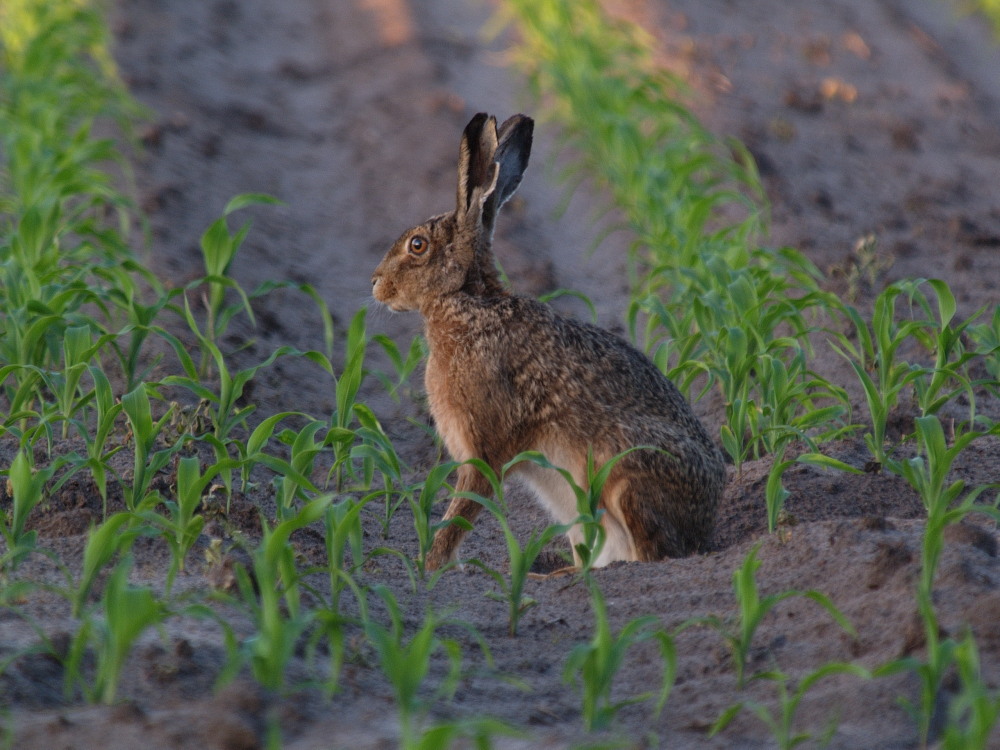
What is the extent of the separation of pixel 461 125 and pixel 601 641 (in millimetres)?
7793

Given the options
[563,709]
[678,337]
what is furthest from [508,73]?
[563,709]

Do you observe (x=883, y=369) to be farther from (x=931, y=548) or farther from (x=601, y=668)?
(x=601, y=668)

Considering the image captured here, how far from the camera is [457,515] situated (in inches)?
173

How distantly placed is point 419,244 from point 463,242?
0.67 feet

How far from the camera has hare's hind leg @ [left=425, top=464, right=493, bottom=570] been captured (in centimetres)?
430

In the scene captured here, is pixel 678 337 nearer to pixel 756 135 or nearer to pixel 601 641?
pixel 601 641

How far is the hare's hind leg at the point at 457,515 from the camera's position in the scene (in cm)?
430

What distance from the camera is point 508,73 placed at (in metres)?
11.6

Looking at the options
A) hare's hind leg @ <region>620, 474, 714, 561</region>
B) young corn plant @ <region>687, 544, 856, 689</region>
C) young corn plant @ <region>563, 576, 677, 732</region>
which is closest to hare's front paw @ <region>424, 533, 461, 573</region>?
hare's hind leg @ <region>620, 474, 714, 561</region>

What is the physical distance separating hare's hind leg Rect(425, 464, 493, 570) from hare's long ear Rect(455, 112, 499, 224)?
1.05 meters

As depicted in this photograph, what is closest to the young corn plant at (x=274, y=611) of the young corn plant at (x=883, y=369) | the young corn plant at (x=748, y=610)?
the young corn plant at (x=748, y=610)

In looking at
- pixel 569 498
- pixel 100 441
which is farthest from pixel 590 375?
pixel 100 441

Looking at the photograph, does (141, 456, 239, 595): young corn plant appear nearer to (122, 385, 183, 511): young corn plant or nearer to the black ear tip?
(122, 385, 183, 511): young corn plant

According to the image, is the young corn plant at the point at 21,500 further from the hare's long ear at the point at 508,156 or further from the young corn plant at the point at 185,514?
the hare's long ear at the point at 508,156
